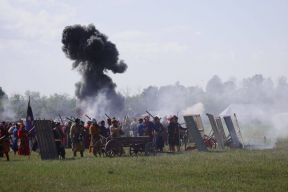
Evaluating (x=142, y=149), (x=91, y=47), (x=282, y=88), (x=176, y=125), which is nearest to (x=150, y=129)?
(x=176, y=125)

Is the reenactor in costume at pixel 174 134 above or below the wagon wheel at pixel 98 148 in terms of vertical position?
above

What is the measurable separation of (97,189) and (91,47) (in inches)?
1220

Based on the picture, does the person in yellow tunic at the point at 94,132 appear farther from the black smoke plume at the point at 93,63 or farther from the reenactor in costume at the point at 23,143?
the black smoke plume at the point at 93,63

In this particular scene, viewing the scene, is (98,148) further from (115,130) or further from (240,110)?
(240,110)

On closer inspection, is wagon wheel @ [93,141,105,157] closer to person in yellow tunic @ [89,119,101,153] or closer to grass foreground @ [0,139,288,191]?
person in yellow tunic @ [89,119,101,153]

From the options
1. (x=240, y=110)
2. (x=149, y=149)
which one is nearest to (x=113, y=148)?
(x=149, y=149)

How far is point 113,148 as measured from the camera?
48.1 ft

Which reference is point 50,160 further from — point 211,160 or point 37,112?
point 37,112

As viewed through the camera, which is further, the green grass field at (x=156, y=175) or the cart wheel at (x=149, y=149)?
the cart wheel at (x=149, y=149)

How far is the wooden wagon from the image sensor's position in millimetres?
14609

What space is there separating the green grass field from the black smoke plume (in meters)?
26.9

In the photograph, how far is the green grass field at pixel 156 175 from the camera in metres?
8.50

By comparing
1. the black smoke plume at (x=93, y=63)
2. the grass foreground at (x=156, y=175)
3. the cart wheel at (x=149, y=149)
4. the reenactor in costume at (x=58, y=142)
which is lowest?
the grass foreground at (x=156, y=175)

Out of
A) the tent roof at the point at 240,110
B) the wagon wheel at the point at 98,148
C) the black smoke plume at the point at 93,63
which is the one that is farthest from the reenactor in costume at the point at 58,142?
the tent roof at the point at 240,110
